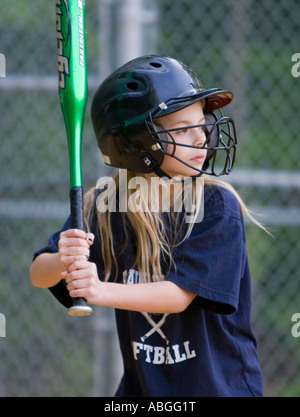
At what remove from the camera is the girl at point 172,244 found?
2348mm

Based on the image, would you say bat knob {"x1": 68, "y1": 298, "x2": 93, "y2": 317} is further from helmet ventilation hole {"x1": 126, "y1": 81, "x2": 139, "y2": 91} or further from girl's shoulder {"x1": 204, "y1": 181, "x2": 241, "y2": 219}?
helmet ventilation hole {"x1": 126, "y1": 81, "x2": 139, "y2": 91}

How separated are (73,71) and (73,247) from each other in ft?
2.02

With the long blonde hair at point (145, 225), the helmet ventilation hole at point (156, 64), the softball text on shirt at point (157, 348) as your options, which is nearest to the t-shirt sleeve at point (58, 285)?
the long blonde hair at point (145, 225)

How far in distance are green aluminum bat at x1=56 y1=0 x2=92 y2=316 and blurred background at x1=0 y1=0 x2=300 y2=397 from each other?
107 cm

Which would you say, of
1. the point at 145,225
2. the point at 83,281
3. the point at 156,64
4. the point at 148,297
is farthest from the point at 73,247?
the point at 156,64

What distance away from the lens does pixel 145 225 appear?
2523 mm

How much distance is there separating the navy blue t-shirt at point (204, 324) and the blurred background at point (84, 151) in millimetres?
1027

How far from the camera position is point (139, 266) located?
2529mm

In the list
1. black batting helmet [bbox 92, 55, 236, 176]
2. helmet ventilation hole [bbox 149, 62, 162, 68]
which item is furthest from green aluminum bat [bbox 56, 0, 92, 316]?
helmet ventilation hole [bbox 149, 62, 162, 68]

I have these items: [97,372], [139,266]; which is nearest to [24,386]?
[97,372]

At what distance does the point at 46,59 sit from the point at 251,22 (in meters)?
1.27

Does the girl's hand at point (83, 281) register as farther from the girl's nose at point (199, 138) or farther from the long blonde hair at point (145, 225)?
the girl's nose at point (199, 138)

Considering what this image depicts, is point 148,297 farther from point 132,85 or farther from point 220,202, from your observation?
point 132,85
